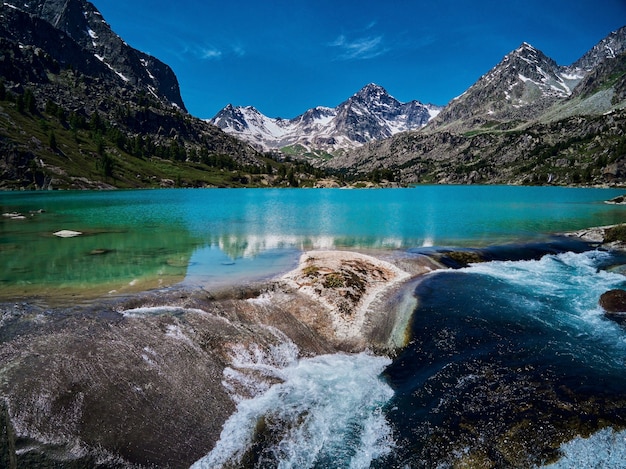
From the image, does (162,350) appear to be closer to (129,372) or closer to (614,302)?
(129,372)

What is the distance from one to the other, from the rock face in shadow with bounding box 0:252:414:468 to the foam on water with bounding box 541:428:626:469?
10.3 meters

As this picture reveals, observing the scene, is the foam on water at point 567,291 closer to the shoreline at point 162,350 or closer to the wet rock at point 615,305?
the wet rock at point 615,305

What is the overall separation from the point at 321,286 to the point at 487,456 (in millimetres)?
14962

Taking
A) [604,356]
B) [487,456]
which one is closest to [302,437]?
[487,456]

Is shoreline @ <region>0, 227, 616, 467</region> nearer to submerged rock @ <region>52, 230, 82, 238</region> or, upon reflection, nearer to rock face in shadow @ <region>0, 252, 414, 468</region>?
rock face in shadow @ <region>0, 252, 414, 468</region>

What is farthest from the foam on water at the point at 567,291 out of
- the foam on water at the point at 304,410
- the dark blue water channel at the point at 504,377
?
the foam on water at the point at 304,410

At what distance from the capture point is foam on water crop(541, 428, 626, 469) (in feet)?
36.5

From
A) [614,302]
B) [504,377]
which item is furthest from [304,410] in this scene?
[614,302]

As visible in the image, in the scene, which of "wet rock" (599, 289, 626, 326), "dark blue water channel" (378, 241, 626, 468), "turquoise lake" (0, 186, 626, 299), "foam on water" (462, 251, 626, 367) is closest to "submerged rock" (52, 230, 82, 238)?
"turquoise lake" (0, 186, 626, 299)

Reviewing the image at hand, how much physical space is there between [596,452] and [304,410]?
10064 millimetres

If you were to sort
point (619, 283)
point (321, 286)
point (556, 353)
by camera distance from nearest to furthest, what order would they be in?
point (556, 353)
point (321, 286)
point (619, 283)

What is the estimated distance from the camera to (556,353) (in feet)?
57.7

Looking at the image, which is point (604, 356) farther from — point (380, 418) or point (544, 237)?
point (544, 237)

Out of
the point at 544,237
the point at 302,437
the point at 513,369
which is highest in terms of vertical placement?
the point at 544,237
